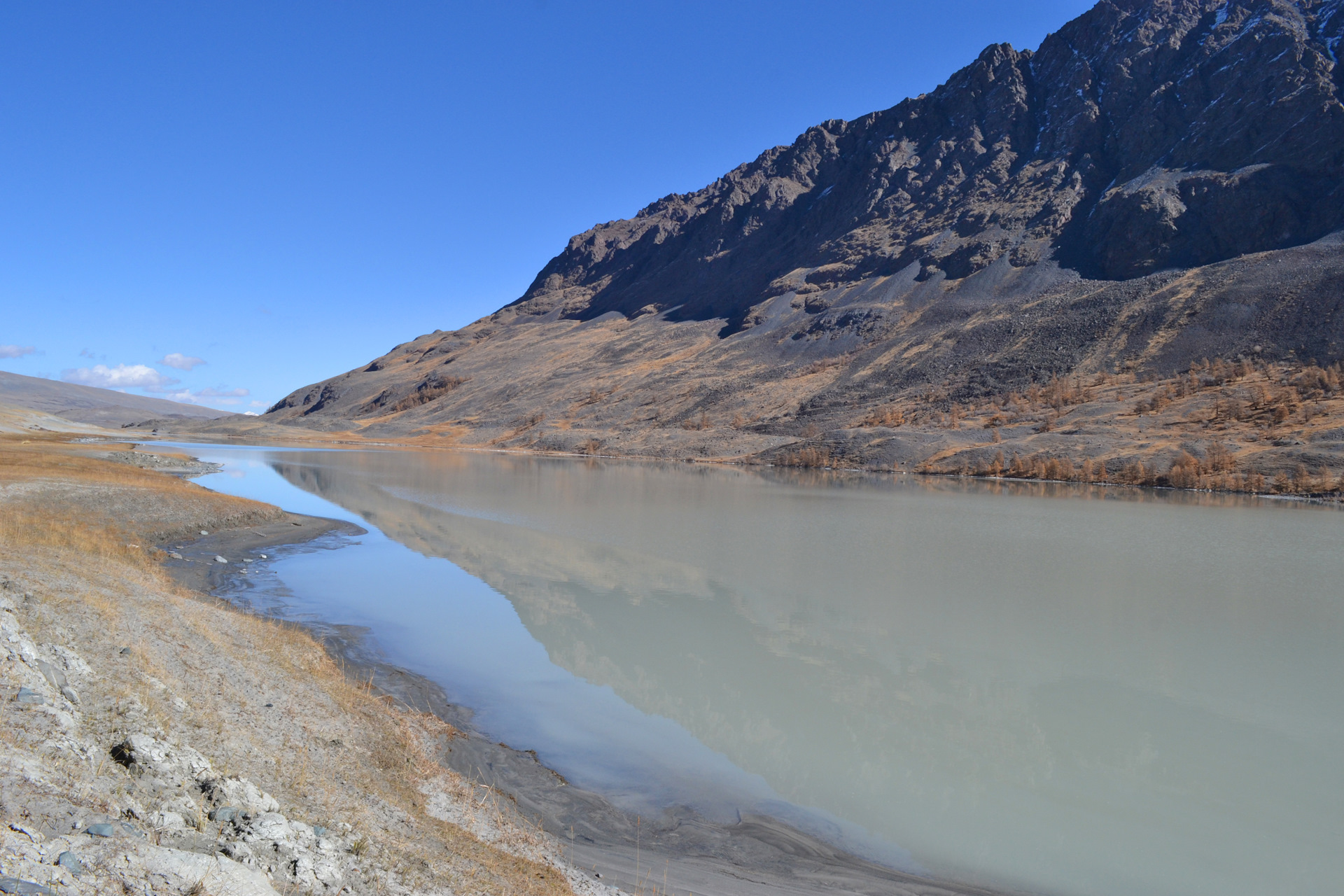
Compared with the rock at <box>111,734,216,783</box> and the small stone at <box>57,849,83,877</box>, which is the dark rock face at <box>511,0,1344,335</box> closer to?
the rock at <box>111,734,216,783</box>

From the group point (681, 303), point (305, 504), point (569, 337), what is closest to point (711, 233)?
point (681, 303)

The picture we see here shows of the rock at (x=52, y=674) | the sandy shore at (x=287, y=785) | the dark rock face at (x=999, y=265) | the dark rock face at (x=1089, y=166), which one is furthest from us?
the dark rock face at (x=1089, y=166)

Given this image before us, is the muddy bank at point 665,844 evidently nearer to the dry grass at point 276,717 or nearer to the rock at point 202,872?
the dry grass at point 276,717

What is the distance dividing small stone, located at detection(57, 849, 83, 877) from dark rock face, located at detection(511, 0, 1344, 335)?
122 metres

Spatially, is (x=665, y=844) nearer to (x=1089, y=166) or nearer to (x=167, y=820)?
(x=167, y=820)

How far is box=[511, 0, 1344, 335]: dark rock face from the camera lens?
104m

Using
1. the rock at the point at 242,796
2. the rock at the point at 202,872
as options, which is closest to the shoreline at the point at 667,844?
the rock at the point at 242,796

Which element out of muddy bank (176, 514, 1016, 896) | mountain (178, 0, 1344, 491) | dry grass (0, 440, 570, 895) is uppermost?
mountain (178, 0, 1344, 491)

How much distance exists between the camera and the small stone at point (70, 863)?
3936 millimetres

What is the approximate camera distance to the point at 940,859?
27.2 feet

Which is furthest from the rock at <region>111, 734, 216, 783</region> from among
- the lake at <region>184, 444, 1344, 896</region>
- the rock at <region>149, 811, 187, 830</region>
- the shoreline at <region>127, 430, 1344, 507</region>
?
the shoreline at <region>127, 430, 1344, 507</region>

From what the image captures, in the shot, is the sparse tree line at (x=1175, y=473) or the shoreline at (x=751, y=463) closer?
the sparse tree line at (x=1175, y=473)

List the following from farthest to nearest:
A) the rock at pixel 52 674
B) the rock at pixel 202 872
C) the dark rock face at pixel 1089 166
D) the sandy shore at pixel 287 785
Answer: the dark rock face at pixel 1089 166 → the rock at pixel 52 674 → the sandy shore at pixel 287 785 → the rock at pixel 202 872

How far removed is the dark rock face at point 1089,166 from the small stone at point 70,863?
12196 cm
